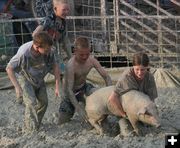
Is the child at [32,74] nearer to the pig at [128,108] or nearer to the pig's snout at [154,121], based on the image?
the pig at [128,108]

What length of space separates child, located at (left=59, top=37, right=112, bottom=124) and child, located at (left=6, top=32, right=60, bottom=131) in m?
0.16

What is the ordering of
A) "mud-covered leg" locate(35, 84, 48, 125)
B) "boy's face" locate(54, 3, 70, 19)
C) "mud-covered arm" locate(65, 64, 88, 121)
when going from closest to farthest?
"mud-covered arm" locate(65, 64, 88, 121) < "mud-covered leg" locate(35, 84, 48, 125) < "boy's face" locate(54, 3, 70, 19)

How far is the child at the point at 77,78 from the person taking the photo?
5.56 meters

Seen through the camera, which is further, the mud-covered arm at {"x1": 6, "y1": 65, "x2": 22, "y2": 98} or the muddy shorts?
the muddy shorts

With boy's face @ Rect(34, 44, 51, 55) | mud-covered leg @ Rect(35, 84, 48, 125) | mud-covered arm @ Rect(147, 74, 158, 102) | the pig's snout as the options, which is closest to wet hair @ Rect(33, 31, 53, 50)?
boy's face @ Rect(34, 44, 51, 55)

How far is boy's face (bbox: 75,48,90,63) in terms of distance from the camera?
5.52 m

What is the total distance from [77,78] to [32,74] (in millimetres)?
526

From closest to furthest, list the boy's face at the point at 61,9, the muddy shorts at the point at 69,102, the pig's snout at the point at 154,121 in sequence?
the pig's snout at the point at 154,121 → the muddy shorts at the point at 69,102 → the boy's face at the point at 61,9

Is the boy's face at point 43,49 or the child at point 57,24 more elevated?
the child at point 57,24

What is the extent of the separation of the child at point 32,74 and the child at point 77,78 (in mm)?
164

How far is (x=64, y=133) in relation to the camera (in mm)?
5633

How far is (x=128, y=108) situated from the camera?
5.22 meters

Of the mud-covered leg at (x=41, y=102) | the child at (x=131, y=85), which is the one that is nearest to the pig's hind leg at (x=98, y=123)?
the child at (x=131, y=85)

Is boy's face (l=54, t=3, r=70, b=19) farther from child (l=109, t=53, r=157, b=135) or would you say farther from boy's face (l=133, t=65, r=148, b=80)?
boy's face (l=133, t=65, r=148, b=80)
